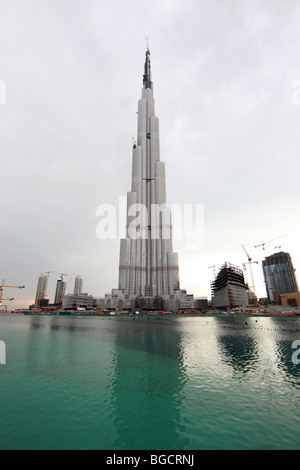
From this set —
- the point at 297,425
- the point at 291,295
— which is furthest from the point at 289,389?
the point at 291,295

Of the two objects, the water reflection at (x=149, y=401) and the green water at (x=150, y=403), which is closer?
the green water at (x=150, y=403)

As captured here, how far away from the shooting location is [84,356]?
111ft

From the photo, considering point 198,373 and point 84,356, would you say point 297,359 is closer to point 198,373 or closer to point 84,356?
point 198,373

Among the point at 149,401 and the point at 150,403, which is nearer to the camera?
the point at 150,403

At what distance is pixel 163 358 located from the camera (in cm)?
3228

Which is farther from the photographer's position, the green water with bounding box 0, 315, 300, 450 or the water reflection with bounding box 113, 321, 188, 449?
the water reflection with bounding box 113, 321, 188, 449

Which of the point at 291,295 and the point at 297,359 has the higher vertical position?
the point at 291,295

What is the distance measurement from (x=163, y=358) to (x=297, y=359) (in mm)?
20558

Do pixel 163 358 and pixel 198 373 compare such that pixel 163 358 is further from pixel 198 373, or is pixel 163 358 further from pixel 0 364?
pixel 0 364

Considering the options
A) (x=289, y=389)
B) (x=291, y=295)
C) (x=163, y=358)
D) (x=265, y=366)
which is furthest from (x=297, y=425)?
(x=291, y=295)

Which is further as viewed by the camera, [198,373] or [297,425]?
[198,373]
